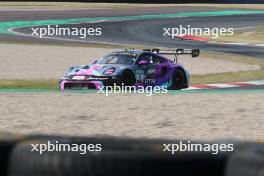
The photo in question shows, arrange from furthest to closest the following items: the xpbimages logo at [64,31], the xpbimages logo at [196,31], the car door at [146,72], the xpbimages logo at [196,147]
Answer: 1. the xpbimages logo at [196,31]
2. the xpbimages logo at [64,31]
3. the car door at [146,72]
4. the xpbimages logo at [196,147]

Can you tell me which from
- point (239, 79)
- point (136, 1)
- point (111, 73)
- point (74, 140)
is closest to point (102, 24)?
point (136, 1)

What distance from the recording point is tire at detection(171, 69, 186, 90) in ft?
46.4

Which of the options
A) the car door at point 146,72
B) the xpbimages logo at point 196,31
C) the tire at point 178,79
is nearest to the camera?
the car door at point 146,72

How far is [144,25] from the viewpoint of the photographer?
3784cm

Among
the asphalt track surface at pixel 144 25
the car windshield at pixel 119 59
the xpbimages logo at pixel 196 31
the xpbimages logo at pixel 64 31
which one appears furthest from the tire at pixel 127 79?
the xpbimages logo at pixel 196 31

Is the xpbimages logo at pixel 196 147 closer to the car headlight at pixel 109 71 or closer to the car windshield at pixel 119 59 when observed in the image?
the car headlight at pixel 109 71

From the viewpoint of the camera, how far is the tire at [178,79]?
1413cm

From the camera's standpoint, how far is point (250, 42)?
30750 mm

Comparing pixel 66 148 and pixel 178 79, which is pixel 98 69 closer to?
pixel 178 79

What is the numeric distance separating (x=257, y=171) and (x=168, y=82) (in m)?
11.1

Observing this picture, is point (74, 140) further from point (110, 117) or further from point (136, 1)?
point (136, 1)

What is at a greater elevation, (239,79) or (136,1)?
(136,1)

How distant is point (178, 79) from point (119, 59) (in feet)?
5.03

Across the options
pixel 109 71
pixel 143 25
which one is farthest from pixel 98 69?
pixel 143 25
